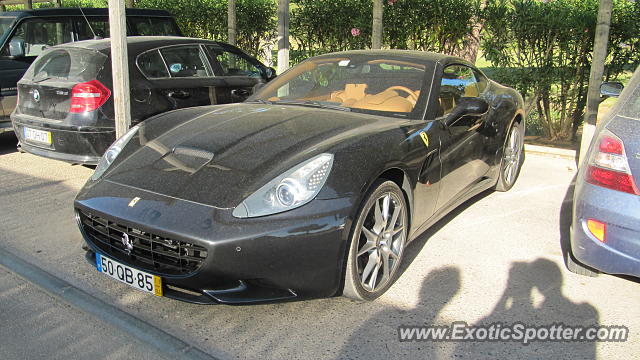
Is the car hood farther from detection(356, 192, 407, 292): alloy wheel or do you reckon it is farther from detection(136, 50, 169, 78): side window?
detection(136, 50, 169, 78): side window

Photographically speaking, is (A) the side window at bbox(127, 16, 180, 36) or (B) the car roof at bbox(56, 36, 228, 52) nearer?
(B) the car roof at bbox(56, 36, 228, 52)

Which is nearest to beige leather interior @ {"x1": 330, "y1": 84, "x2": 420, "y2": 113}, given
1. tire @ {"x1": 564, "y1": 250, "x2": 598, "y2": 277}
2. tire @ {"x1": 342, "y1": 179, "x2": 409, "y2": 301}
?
tire @ {"x1": 342, "y1": 179, "x2": 409, "y2": 301}

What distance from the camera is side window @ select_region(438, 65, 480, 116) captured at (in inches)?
162

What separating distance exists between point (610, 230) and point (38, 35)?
24.2 feet


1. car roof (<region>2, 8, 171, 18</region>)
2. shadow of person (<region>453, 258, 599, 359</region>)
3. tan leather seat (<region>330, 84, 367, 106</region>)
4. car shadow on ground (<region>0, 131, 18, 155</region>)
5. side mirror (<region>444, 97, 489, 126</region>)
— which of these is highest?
car roof (<region>2, 8, 171, 18</region>)

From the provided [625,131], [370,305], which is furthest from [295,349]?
[625,131]

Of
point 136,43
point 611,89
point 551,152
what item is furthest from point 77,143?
point 551,152

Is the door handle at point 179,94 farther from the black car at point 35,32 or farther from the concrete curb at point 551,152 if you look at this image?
the concrete curb at point 551,152

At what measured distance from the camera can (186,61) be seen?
631cm

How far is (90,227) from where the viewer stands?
308 centimetres

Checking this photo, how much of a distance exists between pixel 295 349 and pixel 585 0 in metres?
7.12

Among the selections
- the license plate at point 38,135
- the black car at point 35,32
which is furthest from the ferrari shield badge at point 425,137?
the black car at point 35,32

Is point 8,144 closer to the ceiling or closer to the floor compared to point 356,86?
closer to the floor

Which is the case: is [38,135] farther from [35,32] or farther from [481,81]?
[481,81]
